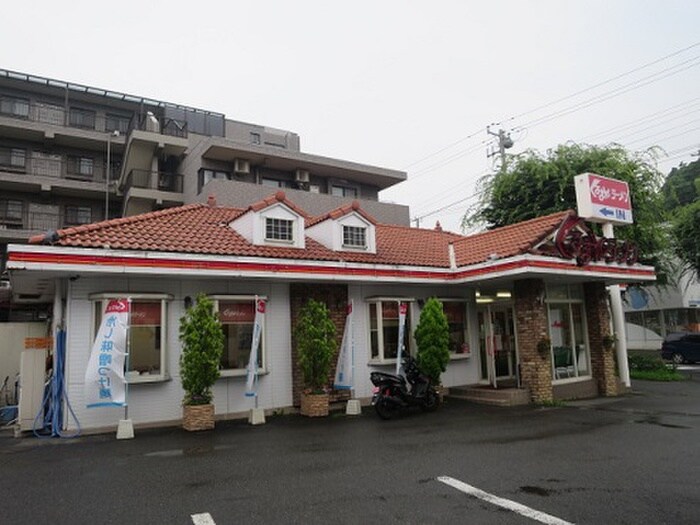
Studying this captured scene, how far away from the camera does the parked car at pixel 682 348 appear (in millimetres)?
25359

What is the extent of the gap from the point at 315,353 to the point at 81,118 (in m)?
26.6

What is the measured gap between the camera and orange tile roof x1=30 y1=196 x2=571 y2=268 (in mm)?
10336

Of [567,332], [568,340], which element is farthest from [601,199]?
[568,340]

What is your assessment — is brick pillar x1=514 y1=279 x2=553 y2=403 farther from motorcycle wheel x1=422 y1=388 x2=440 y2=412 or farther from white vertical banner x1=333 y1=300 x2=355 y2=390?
white vertical banner x1=333 y1=300 x2=355 y2=390

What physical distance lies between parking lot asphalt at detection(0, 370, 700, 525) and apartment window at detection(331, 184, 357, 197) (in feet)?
70.6

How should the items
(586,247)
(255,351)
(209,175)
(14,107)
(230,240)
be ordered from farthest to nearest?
(14,107), (209,175), (586,247), (230,240), (255,351)

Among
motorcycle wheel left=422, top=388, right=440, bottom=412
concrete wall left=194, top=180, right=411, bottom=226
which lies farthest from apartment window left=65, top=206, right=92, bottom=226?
motorcycle wheel left=422, top=388, right=440, bottom=412

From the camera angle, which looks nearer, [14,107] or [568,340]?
[568,340]

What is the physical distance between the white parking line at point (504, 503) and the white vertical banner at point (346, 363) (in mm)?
5511

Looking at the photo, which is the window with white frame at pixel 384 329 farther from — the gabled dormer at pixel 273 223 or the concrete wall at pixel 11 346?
the concrete wall at pixel 11 346

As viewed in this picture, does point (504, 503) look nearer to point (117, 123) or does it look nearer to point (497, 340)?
point (497, 340)

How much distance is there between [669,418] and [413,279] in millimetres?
6435

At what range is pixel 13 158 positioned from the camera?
89.8 ft

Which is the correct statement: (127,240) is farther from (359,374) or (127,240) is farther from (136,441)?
(359,374)
